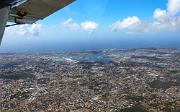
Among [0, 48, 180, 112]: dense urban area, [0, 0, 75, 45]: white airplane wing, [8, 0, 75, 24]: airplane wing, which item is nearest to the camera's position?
[0, 0, 75, 45]: white airplane wing

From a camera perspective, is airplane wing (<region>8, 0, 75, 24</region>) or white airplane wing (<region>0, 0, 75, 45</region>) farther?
airplane wing (<region>8, 0, 75, 24</region>)

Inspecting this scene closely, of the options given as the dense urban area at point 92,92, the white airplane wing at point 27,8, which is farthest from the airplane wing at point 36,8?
the dense urban area at point 92,92

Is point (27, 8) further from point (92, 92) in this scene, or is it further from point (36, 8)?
point (92, 92)

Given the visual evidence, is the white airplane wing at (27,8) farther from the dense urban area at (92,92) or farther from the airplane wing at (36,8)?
the dense urban area at (92,92)

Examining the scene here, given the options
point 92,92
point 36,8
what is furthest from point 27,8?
point 92,92

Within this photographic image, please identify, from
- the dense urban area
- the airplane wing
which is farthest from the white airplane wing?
the dense urban area

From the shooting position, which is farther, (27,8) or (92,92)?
(92,92)

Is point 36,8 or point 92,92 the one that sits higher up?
point 36,8

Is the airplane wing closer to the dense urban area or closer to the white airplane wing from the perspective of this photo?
the white airplane wing

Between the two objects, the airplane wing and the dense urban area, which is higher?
the airplane wing
